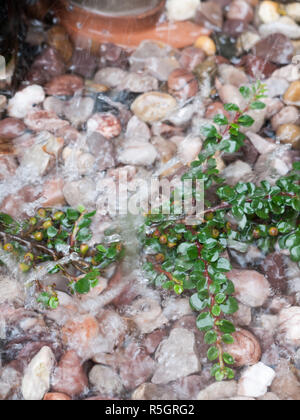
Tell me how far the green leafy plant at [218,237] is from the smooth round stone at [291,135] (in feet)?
1.54

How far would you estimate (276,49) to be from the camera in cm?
274

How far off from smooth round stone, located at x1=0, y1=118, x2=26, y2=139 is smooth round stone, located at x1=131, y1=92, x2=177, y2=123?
25.8 inches

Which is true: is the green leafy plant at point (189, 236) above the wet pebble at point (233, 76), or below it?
below

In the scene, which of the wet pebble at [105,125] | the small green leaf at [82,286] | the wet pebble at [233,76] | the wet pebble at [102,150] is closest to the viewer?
the small green leaf at [82,286]

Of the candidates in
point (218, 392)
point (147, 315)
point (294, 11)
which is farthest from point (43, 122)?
point (294, 11)

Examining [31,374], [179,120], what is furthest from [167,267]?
[179,120]

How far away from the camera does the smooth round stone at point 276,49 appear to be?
2.73m

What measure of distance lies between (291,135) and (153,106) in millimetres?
804

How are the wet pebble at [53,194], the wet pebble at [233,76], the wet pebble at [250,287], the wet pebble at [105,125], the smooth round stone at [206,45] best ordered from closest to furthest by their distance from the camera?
1. the wet pebble at [250,287]
2. the wet pebble at [53,194]
3. the wet pebble at [105,125]
4. the wet pebble at [233,76]
5. the smooth round stone at [206,45]

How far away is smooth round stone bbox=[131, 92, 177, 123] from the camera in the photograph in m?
2.47

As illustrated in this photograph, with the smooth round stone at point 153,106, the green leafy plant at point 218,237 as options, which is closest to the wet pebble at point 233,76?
the smooth round stone at point 153,106

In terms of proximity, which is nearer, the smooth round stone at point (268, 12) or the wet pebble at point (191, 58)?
the wet pebble at point (191, 58)

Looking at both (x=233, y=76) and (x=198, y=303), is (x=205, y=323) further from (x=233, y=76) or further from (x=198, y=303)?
(x=233, y=76)

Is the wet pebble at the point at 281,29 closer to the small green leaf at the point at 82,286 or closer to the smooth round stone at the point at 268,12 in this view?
the smooth round stone at the point at 268,12
